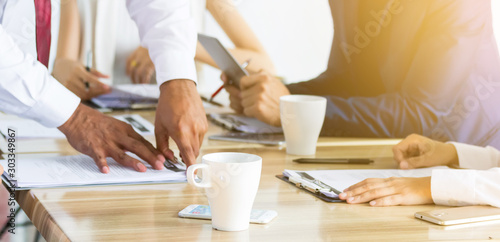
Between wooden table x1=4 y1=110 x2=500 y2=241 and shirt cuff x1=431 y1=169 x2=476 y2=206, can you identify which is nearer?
wooden table x1=4 y1=110 x2=500 y2=241

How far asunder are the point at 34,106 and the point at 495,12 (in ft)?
3.71

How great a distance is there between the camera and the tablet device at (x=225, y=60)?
1672mm

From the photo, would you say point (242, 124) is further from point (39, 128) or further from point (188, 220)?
point (188, 220)

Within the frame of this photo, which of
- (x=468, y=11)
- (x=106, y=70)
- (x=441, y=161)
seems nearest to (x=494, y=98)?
(x=468, y=11)

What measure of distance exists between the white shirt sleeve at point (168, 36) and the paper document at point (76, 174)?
0.91 ft

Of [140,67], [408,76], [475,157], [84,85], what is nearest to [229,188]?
[475,157]

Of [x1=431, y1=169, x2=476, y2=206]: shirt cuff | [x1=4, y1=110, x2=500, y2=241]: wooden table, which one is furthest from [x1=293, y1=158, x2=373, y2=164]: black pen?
[x1=431, y1=169, x2=476, y2=206]: shirt cuff

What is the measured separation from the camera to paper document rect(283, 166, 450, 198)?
1.12m

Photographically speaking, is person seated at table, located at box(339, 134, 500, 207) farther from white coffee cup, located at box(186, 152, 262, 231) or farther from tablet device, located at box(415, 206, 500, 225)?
white coffee cup, located at box(186, 152, 262, 231)

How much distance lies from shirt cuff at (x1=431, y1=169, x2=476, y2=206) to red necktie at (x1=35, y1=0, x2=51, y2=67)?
99cm

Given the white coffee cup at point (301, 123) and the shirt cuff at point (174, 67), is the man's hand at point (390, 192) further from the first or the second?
the shirt cuff at point (174, 67)

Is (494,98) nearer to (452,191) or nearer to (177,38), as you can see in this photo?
(452,191)

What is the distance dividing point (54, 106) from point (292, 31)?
161 cm

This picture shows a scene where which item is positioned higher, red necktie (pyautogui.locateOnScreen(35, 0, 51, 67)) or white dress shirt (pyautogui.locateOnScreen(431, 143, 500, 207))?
red necktie (pyautogui.locateOnScreen(35, 0, 51, 67))
